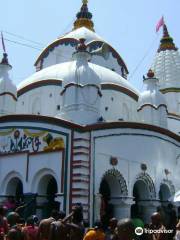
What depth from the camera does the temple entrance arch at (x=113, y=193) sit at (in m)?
17.6

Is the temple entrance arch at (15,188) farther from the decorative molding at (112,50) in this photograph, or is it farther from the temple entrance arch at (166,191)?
the decorative molding at (112,50)

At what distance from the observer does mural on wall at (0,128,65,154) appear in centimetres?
1712

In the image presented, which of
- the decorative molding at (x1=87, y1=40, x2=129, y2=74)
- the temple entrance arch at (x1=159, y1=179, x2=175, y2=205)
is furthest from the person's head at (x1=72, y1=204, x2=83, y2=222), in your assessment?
the decorative molding at (x1=87, y1=40, x2=129, y2=74)

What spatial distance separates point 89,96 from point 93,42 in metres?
11.4

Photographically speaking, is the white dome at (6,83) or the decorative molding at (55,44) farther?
A: the decorative molding at (55,44)

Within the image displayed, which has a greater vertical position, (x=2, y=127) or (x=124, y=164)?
(x=2, y=127)

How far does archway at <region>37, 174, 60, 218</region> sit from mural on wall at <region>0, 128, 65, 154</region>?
1.32 m

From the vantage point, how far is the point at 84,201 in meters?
16.1

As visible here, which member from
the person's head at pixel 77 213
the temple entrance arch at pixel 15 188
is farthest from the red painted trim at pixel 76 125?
the person's head at pixel 77 213

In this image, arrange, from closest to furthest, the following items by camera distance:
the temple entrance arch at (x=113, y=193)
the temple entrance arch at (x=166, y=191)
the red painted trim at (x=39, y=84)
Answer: the temple entrance arch at (x=113, y=193) < the temple entrance arch at (x=166, y=191) < the red painted trim at (x=39, y=84)

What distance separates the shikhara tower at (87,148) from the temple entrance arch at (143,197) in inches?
1.8

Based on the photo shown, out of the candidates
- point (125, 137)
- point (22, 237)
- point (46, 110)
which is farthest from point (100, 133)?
point (22, 237)

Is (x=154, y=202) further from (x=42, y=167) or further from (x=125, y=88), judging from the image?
(x=125, y=88)

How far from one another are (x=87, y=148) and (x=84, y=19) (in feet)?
64.9
